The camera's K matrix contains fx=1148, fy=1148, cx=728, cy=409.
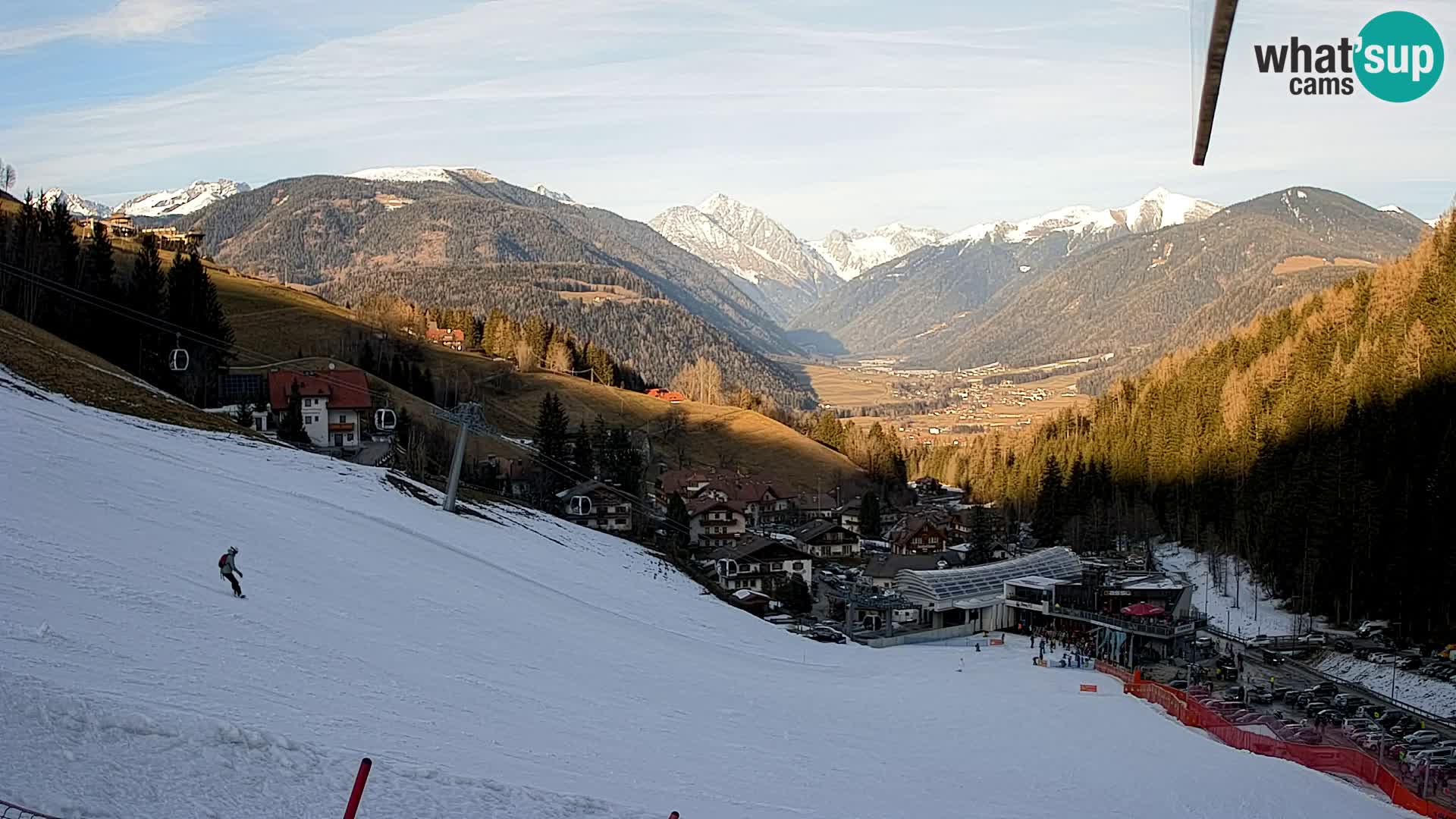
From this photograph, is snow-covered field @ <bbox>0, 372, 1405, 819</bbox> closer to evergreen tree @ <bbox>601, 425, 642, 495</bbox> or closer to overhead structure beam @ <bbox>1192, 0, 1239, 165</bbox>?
overhead structure beam @ <bbox>1192, 0, 1239, 165</bbox>

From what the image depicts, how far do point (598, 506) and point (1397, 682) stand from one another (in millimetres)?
52262

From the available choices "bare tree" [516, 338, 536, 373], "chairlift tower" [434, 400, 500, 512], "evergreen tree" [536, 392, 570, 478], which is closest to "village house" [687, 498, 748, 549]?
"evergreen tree" [536, 392, 570, 478]

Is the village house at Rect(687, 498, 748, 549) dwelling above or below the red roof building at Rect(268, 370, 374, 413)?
below

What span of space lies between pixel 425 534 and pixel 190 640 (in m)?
17.3

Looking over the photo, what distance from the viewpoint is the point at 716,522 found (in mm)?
90375

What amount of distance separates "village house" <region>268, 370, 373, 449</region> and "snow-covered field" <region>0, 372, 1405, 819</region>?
37.2 metres

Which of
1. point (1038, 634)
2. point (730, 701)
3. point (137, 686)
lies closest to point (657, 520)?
point (1038, 634)

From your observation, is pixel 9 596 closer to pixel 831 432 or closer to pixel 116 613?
pixel 116 613

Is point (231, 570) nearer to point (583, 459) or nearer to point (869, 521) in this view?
point (583, 459)

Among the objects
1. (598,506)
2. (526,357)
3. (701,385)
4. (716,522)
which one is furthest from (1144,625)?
(701,385)

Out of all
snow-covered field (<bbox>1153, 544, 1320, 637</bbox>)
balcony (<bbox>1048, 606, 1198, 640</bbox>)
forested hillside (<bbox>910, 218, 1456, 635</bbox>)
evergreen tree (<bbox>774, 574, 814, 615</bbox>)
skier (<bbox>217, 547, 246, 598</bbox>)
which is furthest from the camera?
evergreen tree (<bbox>774, 574, 814, 615</bbox>)

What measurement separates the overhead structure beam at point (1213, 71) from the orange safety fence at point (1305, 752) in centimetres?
2435

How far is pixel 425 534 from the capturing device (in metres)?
34.3

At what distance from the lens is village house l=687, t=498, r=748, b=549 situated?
292ft
